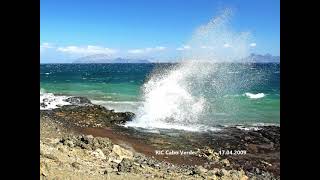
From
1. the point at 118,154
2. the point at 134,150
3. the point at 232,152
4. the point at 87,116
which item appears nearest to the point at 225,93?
the point at 232,152

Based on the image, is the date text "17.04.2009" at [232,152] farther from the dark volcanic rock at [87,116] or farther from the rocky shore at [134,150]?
the dark volcanic rock at [87,116]

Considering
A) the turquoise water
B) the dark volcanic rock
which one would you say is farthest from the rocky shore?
the turquoise water

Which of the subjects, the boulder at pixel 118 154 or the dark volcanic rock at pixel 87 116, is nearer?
the boulder at pixel 118 154

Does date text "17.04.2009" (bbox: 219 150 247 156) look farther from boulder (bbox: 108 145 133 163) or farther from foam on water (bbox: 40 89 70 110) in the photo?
foam on water (bbox: 40 89 70 110)

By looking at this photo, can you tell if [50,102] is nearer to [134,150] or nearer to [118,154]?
[118,154]

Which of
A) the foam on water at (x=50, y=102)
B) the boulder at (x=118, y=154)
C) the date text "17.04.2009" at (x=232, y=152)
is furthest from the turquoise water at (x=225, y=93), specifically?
the boulder at (x=118, y=154)

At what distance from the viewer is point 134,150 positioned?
520 cm

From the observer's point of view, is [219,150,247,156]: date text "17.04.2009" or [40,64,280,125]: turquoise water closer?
[219,150,247,156]: date text "17.04.2009"

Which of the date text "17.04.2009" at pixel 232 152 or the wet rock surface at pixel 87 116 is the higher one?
the wet rock surface at pixel 87 116

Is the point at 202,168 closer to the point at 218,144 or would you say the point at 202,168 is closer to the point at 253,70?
the point at 218,144

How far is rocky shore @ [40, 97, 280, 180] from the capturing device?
4.73 metres

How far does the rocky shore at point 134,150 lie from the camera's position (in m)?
→ 4.73

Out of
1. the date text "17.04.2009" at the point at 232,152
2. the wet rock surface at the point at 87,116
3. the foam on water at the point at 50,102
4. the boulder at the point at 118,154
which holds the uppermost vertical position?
the foam on water at the point at 50,102
